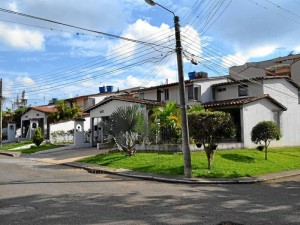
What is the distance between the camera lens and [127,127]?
2067 cm

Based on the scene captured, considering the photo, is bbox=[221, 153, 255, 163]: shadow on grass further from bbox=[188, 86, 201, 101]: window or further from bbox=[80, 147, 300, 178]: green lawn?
bbox=[188, 86, 201, 101]: window

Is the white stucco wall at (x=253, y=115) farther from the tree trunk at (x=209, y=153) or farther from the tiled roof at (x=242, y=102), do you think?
the tree trunk at (x=209, y=153)

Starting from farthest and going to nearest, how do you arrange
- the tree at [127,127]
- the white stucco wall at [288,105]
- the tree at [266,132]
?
the white stucco wall at [288,105]
the tree at [127,127]
the tree at [266,132]

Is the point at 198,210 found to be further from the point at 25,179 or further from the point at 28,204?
the point at 25,179

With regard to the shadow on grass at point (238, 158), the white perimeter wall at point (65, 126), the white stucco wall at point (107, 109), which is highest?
the white stucco wall at point (107, 109)


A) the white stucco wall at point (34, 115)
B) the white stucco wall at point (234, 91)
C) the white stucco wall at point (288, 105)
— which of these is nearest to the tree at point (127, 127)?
the white stucco wall at point (234, 91)

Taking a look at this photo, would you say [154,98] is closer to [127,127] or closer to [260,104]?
[260,104]

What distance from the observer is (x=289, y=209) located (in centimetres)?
884

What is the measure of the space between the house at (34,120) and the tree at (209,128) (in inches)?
1080

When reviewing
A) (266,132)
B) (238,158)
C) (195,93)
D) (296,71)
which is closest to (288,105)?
(195,93)

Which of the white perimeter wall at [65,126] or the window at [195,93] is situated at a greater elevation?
the window at [195,93]

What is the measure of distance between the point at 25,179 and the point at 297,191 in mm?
9956

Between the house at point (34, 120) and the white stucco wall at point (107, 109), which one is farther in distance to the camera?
the house at point (34, 120)

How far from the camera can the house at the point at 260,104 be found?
26.0 metres
